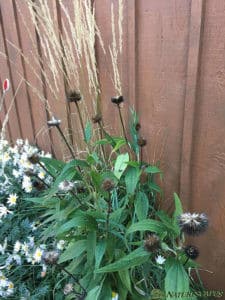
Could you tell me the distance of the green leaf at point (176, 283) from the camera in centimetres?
87

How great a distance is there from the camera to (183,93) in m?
1.28

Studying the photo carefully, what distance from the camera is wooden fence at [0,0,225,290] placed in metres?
1.16

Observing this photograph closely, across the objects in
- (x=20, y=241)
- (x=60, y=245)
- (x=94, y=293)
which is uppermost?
(x=94, y=293)

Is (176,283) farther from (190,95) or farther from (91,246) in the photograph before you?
(190,95)

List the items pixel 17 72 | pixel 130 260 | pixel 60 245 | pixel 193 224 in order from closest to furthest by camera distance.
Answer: pixel 193 224, pixel 130 260, pixel 60 245, pixel 17 72

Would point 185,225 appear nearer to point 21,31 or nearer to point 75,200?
point 75,200

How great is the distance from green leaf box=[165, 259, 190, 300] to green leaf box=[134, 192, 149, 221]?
11.3 inches

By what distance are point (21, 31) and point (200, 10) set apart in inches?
49.4

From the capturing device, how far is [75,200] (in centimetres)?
131

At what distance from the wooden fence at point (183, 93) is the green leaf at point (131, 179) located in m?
0.26

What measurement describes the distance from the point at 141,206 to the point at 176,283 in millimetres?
375

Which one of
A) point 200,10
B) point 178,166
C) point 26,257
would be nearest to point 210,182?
point 178,166

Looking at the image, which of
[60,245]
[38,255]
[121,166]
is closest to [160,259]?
[121,166]

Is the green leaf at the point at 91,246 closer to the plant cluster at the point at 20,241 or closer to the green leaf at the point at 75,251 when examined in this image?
the green leaf at the point at 75,251
